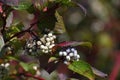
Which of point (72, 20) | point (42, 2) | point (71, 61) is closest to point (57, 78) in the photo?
point (71, 61)

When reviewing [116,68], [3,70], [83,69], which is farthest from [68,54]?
[116,68]

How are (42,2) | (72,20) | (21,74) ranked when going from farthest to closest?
(72,20)
(21,74)
(42,2)

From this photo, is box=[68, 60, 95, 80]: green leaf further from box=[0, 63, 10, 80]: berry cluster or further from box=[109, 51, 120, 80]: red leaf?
box=[109, 51, 120, 80]: red leaf

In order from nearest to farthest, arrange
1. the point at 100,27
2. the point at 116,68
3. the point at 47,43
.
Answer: the point at 47,43 → the point at 116,68 → the point at 100,27

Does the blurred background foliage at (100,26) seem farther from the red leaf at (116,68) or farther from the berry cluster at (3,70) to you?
the berry cluster at (3,70)

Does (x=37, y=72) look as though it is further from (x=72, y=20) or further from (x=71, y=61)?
(x=72, y=20)

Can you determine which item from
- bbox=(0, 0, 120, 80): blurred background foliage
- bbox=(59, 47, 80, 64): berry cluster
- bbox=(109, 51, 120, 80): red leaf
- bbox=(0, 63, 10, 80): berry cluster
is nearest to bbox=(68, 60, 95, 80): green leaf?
bbox=(59, 47, 80, 64): berry cluster

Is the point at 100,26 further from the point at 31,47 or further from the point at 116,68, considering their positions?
the point at 31,47

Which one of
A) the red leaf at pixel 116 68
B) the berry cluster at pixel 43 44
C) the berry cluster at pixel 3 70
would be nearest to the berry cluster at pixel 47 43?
the berry cluster at pixel 43 44
